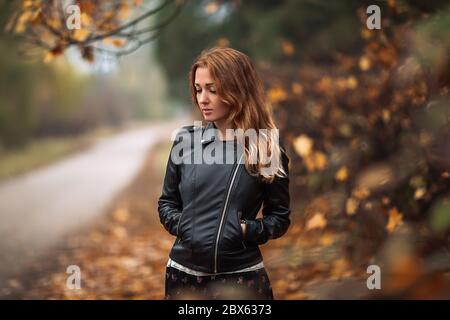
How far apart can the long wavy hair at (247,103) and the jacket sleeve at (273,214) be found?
0.05m

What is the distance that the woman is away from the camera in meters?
2.27

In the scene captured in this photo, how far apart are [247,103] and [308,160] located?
494 cm

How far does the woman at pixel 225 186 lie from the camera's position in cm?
227

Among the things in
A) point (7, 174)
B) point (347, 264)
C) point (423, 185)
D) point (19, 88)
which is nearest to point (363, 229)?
point (347, 264)

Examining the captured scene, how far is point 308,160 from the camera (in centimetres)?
716

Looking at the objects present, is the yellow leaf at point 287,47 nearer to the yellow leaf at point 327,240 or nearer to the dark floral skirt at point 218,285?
the yellow leaf at point 327,240

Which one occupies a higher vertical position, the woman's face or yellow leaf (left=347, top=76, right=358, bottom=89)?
yellow leaf (left=347, top=76, right=358, bottom=89)

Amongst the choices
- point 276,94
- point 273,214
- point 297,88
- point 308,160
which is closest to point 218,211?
point 273,214

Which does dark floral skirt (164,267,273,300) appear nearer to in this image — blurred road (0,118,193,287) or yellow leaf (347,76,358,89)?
blurred road (0,118,193,287)

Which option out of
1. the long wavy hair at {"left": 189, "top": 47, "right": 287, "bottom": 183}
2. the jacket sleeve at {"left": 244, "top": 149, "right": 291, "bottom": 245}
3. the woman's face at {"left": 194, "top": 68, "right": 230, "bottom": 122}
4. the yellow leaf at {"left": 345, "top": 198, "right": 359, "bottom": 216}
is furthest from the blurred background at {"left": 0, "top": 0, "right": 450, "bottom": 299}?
the woman's face at {"left": 194, "top": 68, "right": 230, "bottom": 122}

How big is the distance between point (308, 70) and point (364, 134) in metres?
2.01

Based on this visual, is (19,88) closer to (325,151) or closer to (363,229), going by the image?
(325,151)

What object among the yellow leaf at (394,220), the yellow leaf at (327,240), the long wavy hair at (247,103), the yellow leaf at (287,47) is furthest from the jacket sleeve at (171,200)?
the yellow leaf at (287,47)
